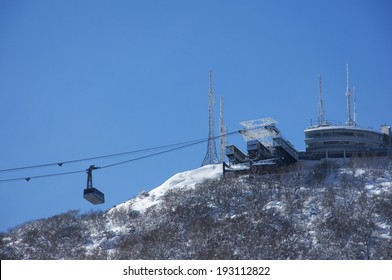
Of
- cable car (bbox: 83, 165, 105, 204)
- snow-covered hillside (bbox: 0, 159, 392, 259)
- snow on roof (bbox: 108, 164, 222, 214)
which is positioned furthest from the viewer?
snow on roof (bbox: 108, 164, 222, 214)

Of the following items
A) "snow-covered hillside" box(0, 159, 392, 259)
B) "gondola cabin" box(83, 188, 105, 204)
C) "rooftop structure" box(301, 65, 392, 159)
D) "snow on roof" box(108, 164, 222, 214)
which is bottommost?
"gondola cabin" box(83, 188, 105, 204)

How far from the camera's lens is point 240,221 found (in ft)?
433

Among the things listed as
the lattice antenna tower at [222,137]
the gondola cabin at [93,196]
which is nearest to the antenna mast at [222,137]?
the lattice antenna tower at [222,137]

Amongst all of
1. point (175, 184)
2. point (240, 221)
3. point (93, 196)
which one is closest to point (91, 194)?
point (93, 196)

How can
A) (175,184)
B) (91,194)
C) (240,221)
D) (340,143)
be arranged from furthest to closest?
(340,143) < (175,184) < (240,221) < (91,194)

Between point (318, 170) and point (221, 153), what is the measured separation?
1578 cm

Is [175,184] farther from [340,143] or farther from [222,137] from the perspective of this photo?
[340,143]

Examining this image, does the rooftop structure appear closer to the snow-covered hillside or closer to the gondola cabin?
the snow-covered hillside

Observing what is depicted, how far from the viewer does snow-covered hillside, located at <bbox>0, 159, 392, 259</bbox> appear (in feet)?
400

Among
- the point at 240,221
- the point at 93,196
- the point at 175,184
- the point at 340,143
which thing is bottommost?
the point at 93,196

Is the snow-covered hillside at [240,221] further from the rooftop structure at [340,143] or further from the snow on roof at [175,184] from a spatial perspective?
the rooftop structure at [340,143]

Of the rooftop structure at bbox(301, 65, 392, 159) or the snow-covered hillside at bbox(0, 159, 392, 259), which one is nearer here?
the snow-covered hillside at bbox(0, 159, 392, 259)

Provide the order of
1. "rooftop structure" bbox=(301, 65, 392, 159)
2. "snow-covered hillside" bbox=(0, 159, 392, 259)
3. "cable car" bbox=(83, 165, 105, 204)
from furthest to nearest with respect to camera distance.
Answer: "rooftop structure" bbox=(301, 65, 392, 159)
"snow-covered hillside" bbox=(0, 159, 392, 259)
"cable car" bbox=(83, 165, 105, 204)

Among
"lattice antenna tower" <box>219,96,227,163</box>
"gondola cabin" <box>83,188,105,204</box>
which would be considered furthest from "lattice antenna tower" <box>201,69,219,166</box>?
"gondola cabin" <box>83,188,105,204</box>
